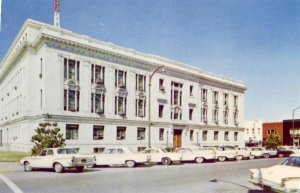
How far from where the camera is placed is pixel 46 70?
34094 millimetres

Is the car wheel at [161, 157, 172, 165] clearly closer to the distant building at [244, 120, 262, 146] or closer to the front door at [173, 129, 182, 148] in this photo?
the front door at [173, 129, 182, 148]

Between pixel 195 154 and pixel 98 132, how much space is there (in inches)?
605

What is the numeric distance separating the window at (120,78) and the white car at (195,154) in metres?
16.6

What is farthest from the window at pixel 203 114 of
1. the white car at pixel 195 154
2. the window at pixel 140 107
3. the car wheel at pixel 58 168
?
the car wheel at pixel 58 168

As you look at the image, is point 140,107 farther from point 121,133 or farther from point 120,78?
point 120,78

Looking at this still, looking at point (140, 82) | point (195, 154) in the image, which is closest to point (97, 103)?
point (140, 82)

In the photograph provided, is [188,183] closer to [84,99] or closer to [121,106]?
[84,99]

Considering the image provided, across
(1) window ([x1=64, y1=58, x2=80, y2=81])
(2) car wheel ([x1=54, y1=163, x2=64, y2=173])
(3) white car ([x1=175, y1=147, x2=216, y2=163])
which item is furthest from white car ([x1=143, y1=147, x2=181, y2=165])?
(1) window ([x1=64, y1=58, x2=80, y2=81])

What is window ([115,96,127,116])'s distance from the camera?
41.1 m

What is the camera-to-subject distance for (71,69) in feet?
120

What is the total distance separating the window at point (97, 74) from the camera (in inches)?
1519

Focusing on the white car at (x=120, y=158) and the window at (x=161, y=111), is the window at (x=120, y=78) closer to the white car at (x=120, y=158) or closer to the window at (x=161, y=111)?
the window at (x=161, y=111)

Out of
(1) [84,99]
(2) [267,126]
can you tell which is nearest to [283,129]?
(2) [267,126]

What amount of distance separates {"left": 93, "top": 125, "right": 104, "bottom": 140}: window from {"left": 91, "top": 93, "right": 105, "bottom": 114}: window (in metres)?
1.74
